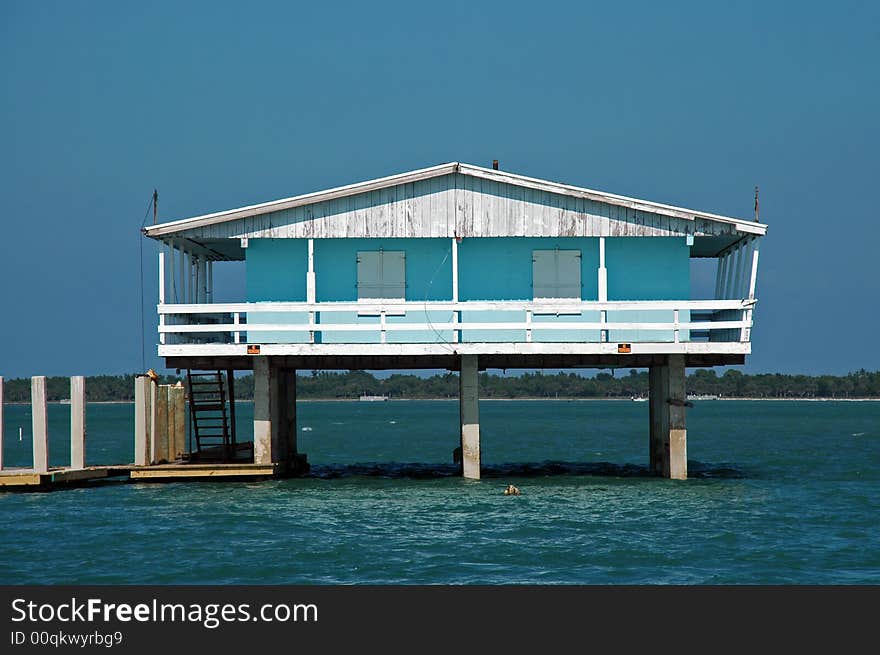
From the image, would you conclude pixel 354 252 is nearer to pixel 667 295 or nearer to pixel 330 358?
pixel 330 358

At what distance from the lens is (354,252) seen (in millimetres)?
28828

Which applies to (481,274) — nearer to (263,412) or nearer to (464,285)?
(464,285)

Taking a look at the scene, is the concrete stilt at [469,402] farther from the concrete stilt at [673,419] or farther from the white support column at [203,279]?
the white support column at [203,279]

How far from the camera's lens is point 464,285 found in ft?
94.6

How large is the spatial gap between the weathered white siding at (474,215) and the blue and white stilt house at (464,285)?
1.3 inches

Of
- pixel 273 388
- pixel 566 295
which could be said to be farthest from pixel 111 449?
pixel 566 295

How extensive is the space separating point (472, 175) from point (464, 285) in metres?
2.77

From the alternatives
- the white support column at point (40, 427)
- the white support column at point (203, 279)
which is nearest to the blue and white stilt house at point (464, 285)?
the white support column at point (203, 279)

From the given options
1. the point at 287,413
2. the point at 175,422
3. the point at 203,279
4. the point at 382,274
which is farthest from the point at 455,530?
the point at 203,279

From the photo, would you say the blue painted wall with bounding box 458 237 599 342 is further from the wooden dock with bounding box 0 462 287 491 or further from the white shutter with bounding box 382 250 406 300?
the wooden dock with bounding box 0 462 287 491

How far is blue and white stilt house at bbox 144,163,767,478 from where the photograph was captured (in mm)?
27391

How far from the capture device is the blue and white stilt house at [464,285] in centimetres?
2739
